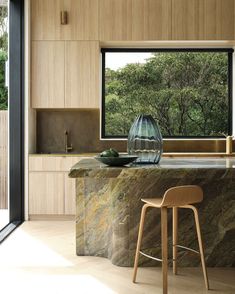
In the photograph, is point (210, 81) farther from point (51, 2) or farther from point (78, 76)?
point (51, 2)

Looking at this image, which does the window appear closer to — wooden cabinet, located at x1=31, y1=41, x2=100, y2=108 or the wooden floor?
wooden cabinet, located at x1=31, y1=41, x2=100, y2=108

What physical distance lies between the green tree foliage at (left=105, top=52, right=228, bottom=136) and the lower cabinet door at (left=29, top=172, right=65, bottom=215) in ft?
3.86

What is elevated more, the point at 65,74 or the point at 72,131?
the point at 65,74

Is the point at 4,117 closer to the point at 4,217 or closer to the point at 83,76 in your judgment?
the point at 83,76

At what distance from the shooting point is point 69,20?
6.25 m

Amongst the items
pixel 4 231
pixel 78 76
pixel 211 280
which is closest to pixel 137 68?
pixel 78 76

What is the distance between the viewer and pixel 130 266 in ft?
A: 12.9

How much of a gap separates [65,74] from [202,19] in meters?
1.88

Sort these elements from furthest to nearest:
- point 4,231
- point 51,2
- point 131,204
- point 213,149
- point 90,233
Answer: point 213,149, point 51,2, point 4,231, point 90,233, point 131,204

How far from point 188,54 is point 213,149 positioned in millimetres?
1356

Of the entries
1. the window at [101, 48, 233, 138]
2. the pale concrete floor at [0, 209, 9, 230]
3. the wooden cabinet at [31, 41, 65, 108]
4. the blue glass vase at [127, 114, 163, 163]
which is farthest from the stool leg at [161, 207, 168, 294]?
the window at [101, 48, 233, 138]

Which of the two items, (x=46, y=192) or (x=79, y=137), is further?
(x=79, y=137)

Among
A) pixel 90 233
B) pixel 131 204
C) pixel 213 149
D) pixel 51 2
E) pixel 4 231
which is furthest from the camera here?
pixel 213 149

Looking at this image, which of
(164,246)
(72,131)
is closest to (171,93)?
(72,131)
